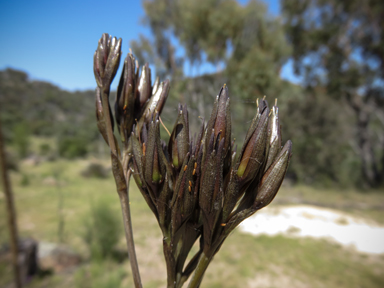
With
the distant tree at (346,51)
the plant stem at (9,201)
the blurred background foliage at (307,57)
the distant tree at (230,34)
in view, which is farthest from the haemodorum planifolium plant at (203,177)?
the distant tree at (346,51)

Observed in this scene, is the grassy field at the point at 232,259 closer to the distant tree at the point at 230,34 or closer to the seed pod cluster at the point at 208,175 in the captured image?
the seed pod cluster at the point at 208,175

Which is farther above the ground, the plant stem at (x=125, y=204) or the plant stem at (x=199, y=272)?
the plant stem at (x=125, y=204)

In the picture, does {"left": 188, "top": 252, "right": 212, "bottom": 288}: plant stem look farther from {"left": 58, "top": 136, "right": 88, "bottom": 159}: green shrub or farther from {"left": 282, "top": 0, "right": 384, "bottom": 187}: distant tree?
{"left": 58, "top": 136, "right": 88, "bottom": 159}: green shrub

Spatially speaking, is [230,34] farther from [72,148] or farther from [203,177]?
[72,148]

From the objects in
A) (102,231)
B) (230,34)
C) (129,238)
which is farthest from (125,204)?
(230,34)

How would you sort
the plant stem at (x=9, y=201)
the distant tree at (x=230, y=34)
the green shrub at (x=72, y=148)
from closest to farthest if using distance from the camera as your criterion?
the plant stem at (x=9, y=201) < the distant tree at (x=230, y=34) < the green shrub at (x=72, y=148)

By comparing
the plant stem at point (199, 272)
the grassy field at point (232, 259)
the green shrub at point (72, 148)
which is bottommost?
the grassy field at point (232, 259)

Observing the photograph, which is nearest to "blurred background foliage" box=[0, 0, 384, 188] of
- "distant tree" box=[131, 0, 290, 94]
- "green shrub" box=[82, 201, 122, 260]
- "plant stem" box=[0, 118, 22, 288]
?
"distant tree" box=[131, 0, 290, 94]
